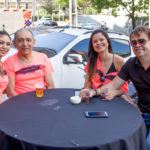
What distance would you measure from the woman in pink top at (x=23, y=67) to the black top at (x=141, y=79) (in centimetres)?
116

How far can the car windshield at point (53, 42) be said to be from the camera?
15.9 feet

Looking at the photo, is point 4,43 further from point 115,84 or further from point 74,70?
point 74,70

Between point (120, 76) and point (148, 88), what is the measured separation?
1.27 feet

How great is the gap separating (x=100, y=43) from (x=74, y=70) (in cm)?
161

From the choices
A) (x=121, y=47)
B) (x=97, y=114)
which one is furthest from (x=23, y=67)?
(x=121, y=47)

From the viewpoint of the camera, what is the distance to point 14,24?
14539mm

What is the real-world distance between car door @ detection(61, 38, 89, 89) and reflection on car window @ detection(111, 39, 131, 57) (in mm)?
766

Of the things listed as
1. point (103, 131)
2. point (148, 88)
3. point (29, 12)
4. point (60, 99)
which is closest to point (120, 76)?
point (148, 88)

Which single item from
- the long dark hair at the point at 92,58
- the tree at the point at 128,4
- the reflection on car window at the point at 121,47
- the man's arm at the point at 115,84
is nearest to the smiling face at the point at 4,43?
the long dark hair at the point at 92,58

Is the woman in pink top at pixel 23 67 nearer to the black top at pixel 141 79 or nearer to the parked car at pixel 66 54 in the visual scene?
the black top at pixel 141 79

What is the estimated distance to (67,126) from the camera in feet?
6.70

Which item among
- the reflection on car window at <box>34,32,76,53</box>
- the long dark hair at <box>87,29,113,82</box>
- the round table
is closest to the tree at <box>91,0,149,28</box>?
the reflection on car window at <box>34,32,76,53</box>

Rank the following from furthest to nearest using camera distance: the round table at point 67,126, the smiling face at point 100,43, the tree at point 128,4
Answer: the tree at point 128,4, the smiling face at point 100,43, the round table at point 67,126

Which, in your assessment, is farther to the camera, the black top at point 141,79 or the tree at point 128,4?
the tree at point 128,4
